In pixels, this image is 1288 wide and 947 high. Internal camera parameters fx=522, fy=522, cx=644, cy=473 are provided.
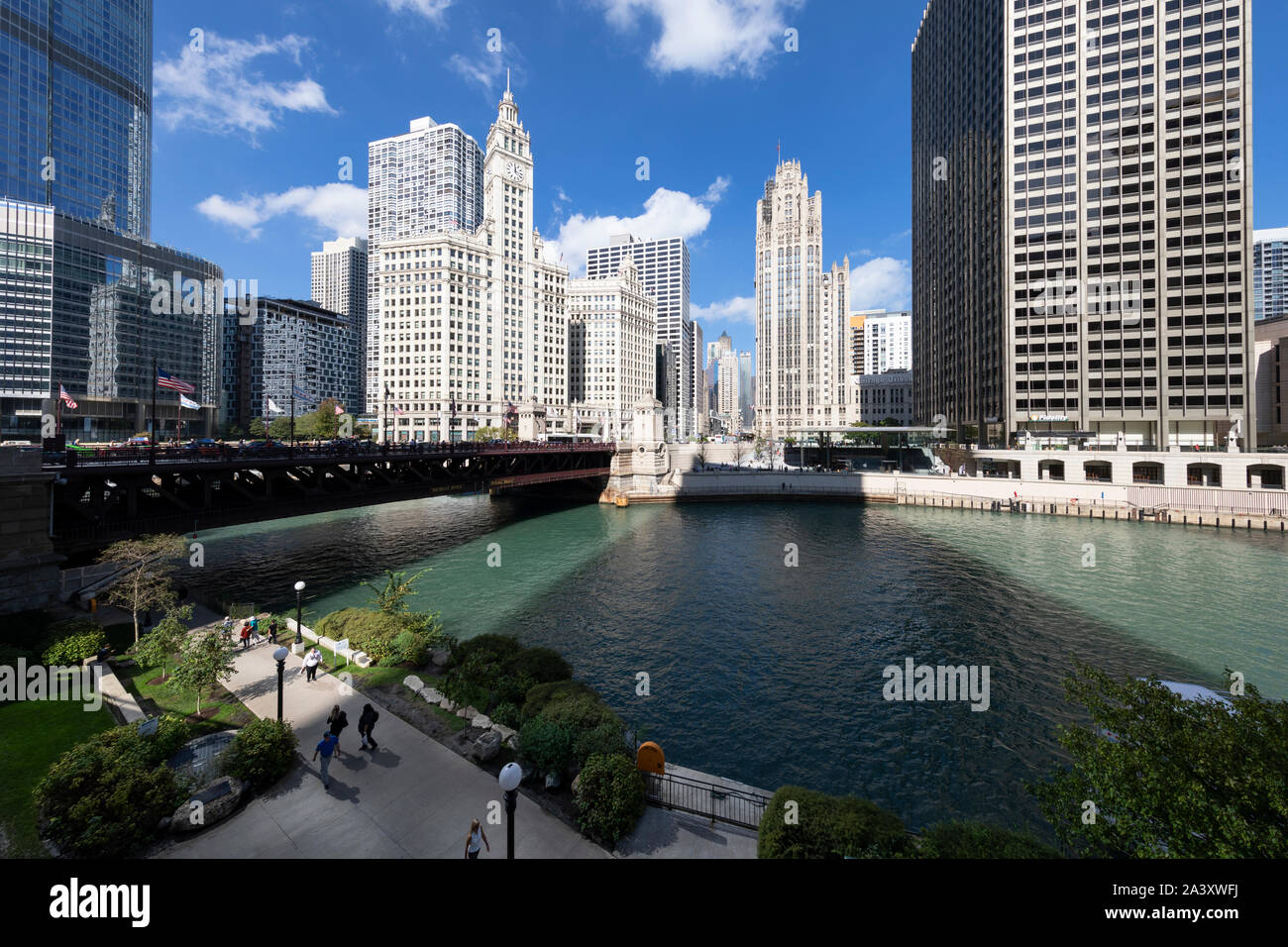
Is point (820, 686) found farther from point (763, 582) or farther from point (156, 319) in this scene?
point (156, 319)

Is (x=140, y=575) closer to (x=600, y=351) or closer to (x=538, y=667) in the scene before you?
(x=538, y=667)

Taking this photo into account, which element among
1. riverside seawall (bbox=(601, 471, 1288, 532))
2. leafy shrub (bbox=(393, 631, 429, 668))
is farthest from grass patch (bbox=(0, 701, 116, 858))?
riverside seawall (bbox=(601, 471, 1288, 532))

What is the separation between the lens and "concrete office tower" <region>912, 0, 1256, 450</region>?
76.1m

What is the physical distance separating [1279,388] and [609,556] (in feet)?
396

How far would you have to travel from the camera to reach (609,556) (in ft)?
157

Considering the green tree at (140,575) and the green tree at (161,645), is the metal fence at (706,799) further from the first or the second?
the green tree at (140,575)

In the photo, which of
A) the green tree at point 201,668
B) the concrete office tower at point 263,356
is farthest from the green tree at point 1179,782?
the concrete office tower at point 263,356

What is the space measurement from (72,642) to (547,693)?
58.0ft

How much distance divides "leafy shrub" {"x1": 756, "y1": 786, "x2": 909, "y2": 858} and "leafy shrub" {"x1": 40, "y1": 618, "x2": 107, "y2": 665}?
79.0 feet

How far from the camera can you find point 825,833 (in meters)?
10.3

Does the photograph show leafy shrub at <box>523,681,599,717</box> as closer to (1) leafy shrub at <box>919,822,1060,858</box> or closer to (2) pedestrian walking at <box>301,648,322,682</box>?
(2) pedestrian walking at <box>301,648,322,682</box>

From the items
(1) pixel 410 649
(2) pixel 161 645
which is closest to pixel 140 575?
(2) pixel 161 645
